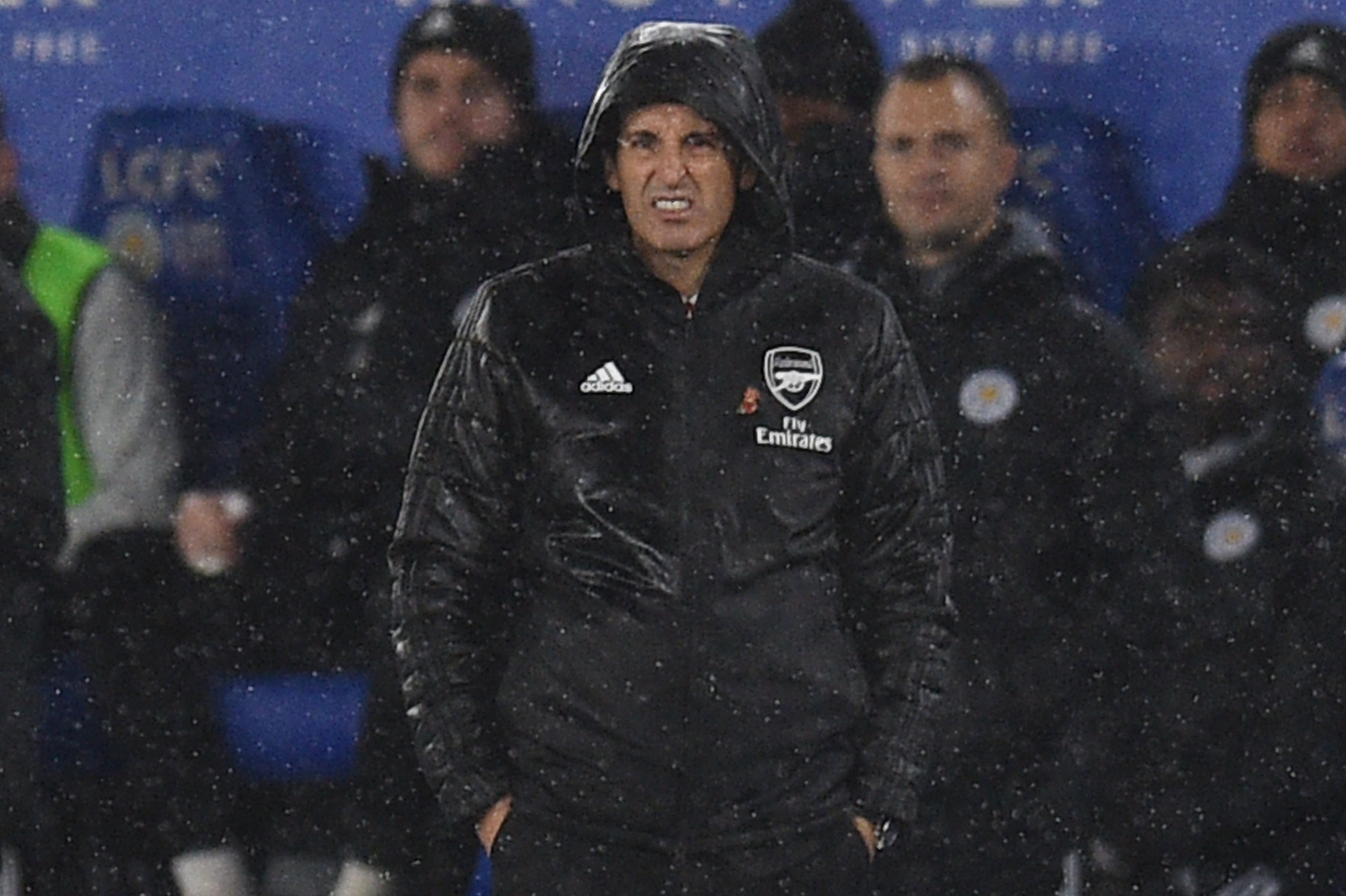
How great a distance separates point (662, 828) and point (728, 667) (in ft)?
0.61

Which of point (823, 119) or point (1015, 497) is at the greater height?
point (823, 119)

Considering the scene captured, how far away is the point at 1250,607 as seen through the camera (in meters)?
3.47

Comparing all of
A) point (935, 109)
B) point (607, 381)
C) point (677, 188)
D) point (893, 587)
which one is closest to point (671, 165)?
point (677, 188)

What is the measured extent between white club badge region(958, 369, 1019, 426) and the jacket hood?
1.70 feet

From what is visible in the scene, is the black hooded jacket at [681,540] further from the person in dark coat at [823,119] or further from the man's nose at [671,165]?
the person in dark coat at [823,119]

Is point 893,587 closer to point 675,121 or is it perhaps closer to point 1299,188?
point 675,121

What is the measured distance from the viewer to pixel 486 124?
140 inches

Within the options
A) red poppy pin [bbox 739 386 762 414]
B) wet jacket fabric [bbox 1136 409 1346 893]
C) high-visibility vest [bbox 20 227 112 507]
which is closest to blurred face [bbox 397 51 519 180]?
high-visibility vest [bbox 20 227 112 507]

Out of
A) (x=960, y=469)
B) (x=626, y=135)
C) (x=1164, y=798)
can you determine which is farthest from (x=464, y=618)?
(x=1164, y=798)

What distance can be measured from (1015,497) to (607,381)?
0.76m

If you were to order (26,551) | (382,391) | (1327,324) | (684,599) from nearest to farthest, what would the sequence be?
(684,599) → (1327,324) → (382,391) → (26,551)

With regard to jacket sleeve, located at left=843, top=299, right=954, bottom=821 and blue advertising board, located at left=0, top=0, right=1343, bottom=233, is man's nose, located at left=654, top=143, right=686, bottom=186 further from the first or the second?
blue advertising board, located at left=0, top=0, right=1343, bottom=233

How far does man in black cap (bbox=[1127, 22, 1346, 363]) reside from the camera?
3422 mm

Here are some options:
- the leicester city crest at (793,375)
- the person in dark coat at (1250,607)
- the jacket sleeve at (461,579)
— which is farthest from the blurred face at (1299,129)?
the jacket sleeve at (461,579)
